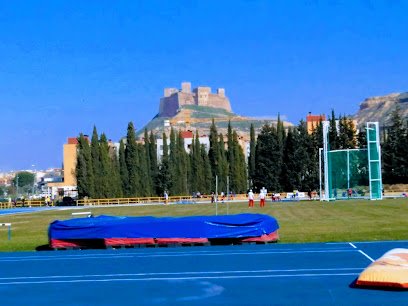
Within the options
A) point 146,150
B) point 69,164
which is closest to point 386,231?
point 146,150

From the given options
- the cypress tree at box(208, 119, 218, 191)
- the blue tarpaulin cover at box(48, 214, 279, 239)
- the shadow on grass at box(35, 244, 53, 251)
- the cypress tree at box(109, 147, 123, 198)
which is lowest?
the shadow on grass at box(35, 244, 53, 251)

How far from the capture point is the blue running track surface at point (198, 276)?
13547 millimetres

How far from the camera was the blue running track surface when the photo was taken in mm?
13547

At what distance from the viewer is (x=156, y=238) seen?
24281 mm

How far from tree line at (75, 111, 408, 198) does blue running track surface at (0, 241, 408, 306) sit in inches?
2790

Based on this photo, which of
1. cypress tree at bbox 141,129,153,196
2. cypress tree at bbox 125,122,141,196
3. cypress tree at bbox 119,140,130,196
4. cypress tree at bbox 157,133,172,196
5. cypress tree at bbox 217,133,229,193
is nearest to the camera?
cypress tree at bbox 125,122,141,196

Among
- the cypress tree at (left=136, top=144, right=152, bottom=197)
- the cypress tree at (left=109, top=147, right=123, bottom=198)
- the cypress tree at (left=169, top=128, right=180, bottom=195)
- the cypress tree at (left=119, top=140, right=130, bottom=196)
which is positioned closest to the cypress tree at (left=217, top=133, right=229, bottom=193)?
the cypress tree at (left=169, top=128, right=180, bottom=195)

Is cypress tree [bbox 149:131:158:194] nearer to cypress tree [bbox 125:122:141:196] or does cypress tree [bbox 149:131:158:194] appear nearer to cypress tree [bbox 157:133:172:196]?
cypress tree [bbox 157:133:172:196]

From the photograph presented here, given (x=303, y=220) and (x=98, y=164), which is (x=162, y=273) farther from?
(x=98, y=164)

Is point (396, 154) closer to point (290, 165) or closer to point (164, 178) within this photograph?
point (290, 165)

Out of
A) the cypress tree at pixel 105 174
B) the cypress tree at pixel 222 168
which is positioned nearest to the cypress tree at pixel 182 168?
the cypress tree at pixel 222 168

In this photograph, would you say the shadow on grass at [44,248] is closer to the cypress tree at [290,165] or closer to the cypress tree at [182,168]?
the cypress tree at [290,165]

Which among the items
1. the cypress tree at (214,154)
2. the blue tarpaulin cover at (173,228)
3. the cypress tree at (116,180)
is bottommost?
the blue tarpaulin cover at (173,228)

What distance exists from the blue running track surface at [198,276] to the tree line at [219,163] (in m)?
70.9
